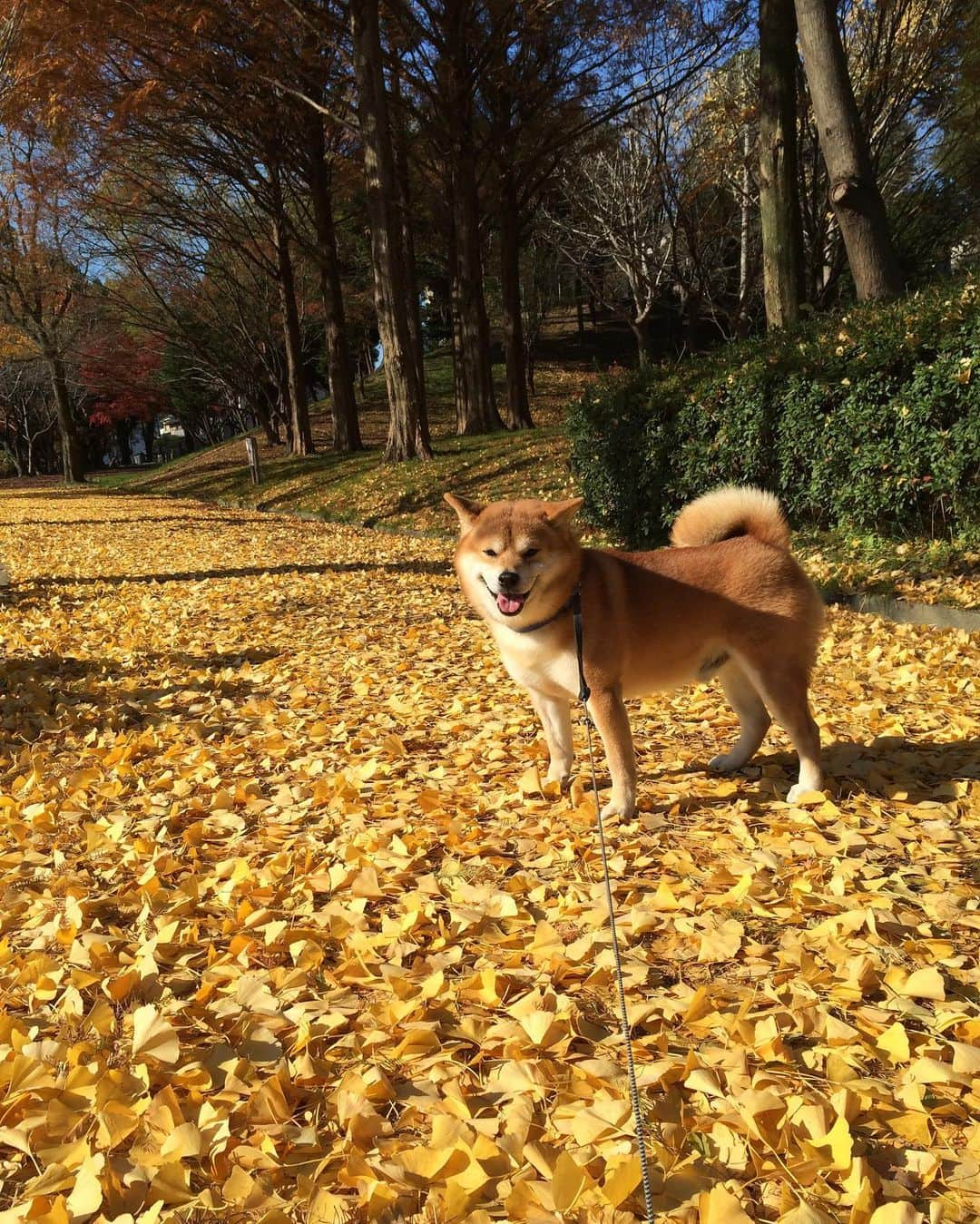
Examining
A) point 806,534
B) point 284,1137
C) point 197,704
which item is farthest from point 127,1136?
point 806,534

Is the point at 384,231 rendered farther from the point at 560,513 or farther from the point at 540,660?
the point at 540,660

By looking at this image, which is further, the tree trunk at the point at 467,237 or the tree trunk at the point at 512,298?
the tree trunk at the point at 512,298

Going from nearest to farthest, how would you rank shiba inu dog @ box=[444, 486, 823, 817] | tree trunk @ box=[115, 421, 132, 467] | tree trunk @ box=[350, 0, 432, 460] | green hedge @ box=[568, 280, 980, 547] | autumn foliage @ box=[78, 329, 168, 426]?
shiba inu dog @ box=[444, 486, 823, 817] → green hedge @ box=[568, 280, 980, 547] → tree trunk @ box=[350, 0, 432, 460] → autumn foliage @ box=[78, 329, 168, 426] → tree trunk @ box=[115, 421, 132, 467]

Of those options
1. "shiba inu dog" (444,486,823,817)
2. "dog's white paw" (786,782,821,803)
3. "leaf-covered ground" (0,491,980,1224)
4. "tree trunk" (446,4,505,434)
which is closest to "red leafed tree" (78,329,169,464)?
"tree trunk" (446,4,505,434)

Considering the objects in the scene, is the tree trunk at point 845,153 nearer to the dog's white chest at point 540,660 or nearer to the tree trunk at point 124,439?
the dog's white chest at point 540,660

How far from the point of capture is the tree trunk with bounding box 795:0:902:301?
9242 millimetres

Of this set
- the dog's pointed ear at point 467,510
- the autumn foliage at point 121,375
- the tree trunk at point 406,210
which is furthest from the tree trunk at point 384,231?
the autumn foliage at point 121,375

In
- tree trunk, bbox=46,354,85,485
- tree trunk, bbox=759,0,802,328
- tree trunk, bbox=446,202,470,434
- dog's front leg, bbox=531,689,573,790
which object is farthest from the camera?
tree trunk, bbox=46,354,85,485

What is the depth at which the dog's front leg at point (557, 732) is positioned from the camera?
3.73 metres

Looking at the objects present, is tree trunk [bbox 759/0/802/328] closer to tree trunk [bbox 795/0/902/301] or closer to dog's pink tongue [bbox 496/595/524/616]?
tree trunk [bbox 795/0/902/301]

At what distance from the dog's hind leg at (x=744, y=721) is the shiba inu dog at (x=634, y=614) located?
0.35 metres

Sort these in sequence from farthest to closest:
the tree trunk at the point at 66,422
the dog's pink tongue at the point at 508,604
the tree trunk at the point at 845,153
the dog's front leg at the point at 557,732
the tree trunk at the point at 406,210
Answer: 1. the tree trunk at the point at 66,422
2. the tree trunk at the point at 406,210
3. the tree trunk at the point at 845,153
4. the dog's front leg at the point at 557,732
5. the dog's pink tongue at the point at 508,604

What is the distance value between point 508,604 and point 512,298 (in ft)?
64.2

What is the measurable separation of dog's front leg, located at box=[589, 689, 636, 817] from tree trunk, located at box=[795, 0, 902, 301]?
820cm
